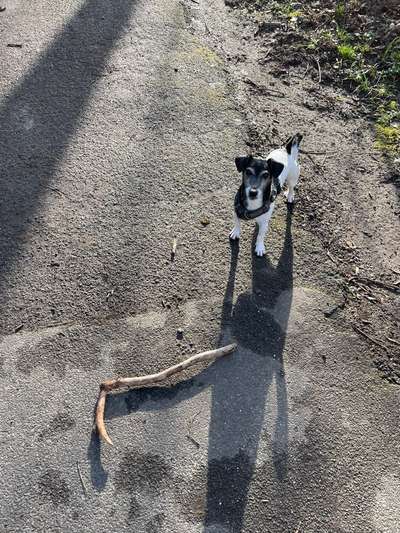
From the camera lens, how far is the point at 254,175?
3723mm

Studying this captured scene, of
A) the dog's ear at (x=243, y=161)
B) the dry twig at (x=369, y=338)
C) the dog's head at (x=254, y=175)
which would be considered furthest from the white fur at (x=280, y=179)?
the dry twig at (x=369, y=338)

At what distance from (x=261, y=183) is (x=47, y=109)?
288 cm

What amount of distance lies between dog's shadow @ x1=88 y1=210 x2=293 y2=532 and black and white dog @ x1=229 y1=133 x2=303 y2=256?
38cm

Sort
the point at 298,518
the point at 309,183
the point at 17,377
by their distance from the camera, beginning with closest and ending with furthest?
1. the point at 298,518
2. the point at 17,377
3. the point at 309,183

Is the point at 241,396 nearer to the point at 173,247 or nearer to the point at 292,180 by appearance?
the point at 173,247

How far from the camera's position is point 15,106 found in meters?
5.47

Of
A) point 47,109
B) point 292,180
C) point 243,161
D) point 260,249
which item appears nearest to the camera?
point 243,161

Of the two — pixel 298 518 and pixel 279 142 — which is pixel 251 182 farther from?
pixel 298 518

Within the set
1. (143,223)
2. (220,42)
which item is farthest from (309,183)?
(220,42)

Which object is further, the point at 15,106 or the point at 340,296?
the point at 15,106

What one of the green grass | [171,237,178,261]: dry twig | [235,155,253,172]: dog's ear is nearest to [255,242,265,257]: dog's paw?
[171,237,178,261]: dry twig

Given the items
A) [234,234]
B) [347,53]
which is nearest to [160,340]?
[234,234]

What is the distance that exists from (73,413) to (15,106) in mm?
3529

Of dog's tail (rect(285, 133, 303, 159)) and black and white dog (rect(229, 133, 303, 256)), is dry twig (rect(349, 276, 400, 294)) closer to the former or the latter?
black and white dog (rect(229, 133, 303, 256))
